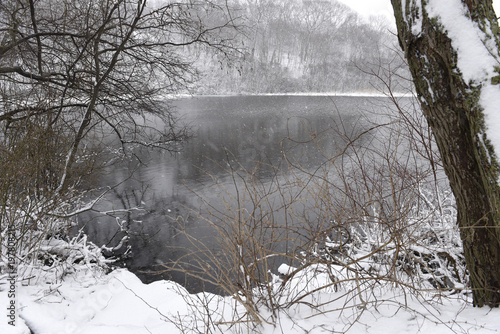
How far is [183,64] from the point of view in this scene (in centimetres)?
624

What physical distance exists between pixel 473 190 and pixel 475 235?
335 millimetres

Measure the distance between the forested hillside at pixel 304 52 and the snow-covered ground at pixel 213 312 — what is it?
38.5 metres

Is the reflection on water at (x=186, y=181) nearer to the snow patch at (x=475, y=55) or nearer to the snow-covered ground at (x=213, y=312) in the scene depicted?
the snow-covered ground at (x=213, y=312)

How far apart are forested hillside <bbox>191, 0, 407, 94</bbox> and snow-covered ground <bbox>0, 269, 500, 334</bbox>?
1516 inches

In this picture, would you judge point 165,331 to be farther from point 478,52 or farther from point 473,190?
point 478,52

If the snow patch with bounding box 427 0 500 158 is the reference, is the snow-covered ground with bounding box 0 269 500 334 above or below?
below

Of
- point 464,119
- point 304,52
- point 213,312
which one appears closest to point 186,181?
point 213,312

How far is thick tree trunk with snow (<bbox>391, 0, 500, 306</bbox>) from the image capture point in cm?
171

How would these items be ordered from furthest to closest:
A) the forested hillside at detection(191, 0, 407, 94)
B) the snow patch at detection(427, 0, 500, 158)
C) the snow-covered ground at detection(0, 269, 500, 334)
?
1. the forested hillside at detection(191, 0, 407, 94)
2. the snow-covered ground at detection(0, 269, 500, 334)
3. the snow patch at detection(427, 0, 500, 158)

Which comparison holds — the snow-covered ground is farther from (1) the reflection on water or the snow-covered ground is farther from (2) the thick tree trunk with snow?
(1) the reflection on water

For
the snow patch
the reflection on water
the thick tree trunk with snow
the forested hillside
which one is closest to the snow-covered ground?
the thick tree trunk with snow

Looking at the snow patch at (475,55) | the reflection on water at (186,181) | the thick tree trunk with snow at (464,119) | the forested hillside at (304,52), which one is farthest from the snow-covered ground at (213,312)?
the forested hillside at (304,52)

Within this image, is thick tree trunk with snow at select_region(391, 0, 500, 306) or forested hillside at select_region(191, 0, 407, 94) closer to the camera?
thick tree trunk with snow at select_region(391, 0, 500, 306)

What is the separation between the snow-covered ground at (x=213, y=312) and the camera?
6.40ft
